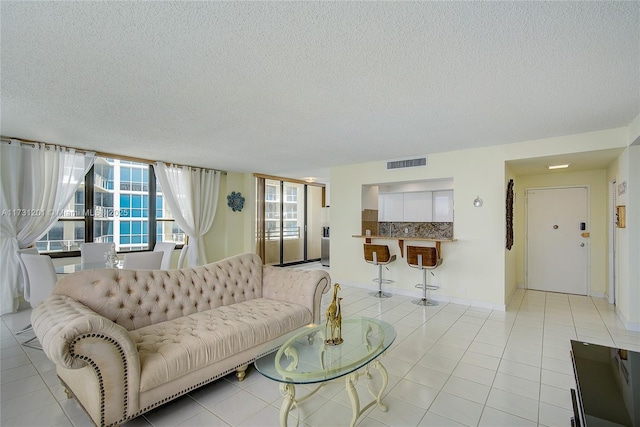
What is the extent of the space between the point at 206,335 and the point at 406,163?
4.41 meters

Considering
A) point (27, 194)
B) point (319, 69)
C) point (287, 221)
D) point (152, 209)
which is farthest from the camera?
point (287, 221)

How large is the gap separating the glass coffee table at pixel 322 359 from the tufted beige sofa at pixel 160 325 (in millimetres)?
467

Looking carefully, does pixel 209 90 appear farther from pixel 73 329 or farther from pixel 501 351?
pixel 501 351

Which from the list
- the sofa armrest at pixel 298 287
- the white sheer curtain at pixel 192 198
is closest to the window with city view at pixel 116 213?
the white sheer curtain at pixel 192 198

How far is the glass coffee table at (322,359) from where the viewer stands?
1.77m

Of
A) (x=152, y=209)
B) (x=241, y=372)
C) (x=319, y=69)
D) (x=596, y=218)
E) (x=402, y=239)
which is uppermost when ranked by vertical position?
(x=319, y=69)

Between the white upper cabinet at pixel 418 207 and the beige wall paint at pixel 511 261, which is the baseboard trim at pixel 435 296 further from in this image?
the white upper cabinet at pixel 418 207

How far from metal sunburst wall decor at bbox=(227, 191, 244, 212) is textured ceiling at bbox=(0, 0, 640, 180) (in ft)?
11.1

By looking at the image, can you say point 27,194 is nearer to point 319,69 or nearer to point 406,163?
point 319,69

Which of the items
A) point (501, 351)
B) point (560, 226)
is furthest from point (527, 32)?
point (560, 226)

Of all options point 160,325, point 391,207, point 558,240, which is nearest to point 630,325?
point 558,240

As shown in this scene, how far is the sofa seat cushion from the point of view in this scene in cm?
199

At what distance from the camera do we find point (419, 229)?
6.00 metres

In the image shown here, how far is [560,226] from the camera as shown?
18.5 feet
